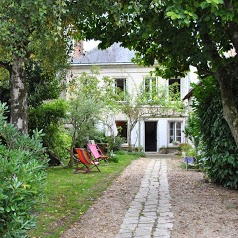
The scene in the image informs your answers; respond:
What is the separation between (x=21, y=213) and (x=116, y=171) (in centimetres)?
1066

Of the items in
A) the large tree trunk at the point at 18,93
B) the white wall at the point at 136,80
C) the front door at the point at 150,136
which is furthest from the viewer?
the front door at the point at 150,136

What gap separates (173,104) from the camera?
2411 cm

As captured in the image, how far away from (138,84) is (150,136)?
14.7 feet

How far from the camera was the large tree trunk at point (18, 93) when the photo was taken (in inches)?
323

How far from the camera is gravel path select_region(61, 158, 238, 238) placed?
19.1 ft

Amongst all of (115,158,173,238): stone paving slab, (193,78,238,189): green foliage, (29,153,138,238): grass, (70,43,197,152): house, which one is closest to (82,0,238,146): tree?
(193,78,238,189): green foliage

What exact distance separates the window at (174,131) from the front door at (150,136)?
128 cm

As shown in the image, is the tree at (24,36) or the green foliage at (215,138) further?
the green foliage at (215,138)

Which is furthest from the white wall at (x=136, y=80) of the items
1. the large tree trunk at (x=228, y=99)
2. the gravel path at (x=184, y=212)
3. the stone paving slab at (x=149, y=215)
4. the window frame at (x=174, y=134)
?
the large tree trunk at (x=228, y=99)

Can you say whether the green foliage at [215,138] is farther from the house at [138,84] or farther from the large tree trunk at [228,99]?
the house at [138,84]

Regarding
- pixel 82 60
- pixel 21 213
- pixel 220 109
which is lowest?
pixel 21 213

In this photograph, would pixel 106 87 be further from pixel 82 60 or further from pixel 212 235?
pixel 212 235

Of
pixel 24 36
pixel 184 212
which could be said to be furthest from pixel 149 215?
pixel 24 36

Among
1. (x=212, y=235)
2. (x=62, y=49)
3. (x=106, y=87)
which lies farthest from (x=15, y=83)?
(x=106, y=87)
